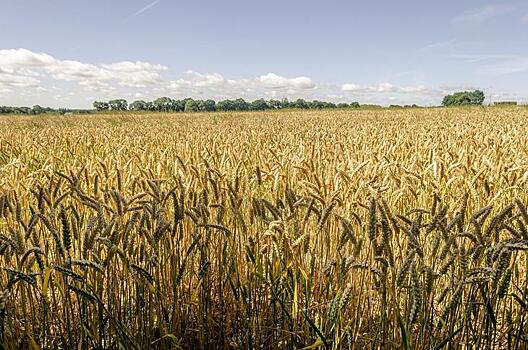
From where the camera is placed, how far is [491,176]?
9.75 ft

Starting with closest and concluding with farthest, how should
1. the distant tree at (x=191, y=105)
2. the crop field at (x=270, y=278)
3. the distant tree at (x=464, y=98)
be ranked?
the crop field at (x=270, y=278), the distant tree at (x=191, y=105), the distant tree at (x=464, y=98)

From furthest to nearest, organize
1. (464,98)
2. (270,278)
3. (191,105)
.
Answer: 1. (464,98)
2. (191,105)
3. (270,278)

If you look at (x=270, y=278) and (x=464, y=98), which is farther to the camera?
(x=464, y=98)

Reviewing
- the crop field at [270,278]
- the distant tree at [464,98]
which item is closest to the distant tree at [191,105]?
the distant tree at [464,98]

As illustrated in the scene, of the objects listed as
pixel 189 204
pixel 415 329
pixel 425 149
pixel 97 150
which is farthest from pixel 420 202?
pixel 97 150

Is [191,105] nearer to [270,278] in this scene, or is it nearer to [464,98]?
[464,98]

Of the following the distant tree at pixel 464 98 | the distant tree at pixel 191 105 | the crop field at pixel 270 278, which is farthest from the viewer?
the distant tree at pixel 464 98

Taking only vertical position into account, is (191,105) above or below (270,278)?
above

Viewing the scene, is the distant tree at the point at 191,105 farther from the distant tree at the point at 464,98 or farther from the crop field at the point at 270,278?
the crop field at the point at 270,278

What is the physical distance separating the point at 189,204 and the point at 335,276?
0.99 meters

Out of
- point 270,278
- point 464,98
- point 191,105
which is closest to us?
point 270,278

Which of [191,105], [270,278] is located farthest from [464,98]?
[270,278]

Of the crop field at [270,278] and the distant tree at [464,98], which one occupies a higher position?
the distant tree at [464,98]

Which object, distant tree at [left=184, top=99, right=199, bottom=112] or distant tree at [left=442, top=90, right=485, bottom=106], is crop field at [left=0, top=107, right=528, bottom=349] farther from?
distant tree at [left=442, top=90, right=485, bottom=106]
